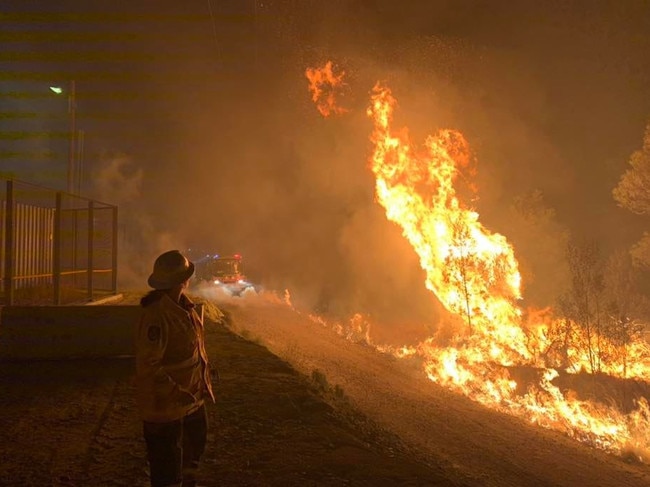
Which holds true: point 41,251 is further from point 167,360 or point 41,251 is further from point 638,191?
point 638,191

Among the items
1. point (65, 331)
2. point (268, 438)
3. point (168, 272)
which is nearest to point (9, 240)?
point (65, 331)

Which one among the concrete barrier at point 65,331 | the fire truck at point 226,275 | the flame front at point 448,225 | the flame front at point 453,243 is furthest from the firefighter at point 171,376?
the fire truck at point 226,275

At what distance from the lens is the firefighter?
276 centimetres

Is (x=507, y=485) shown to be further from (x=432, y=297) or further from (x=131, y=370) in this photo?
(x=432, y=297)

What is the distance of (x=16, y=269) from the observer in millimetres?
9359

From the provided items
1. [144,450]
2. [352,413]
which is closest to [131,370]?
[144,450]

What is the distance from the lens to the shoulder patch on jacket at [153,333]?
276cm

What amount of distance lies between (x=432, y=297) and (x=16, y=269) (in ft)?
94.4

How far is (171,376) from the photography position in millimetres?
2869

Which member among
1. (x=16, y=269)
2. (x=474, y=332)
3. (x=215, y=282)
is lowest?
(x=474, y=332)

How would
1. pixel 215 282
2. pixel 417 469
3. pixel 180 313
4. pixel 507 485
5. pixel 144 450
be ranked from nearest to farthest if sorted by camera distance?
1. pixel 180 313
2. pixel 144 450
3. pixel 417 469
4. pixel 507 485
5. pixel 215 282

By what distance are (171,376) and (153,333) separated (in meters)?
0.32

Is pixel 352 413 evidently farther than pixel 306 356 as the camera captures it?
No

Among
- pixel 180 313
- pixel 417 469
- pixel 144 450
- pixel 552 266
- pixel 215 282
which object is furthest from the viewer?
pixel 552 266
